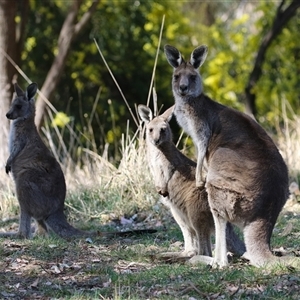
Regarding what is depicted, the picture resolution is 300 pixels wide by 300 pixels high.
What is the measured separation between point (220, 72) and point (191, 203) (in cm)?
1157

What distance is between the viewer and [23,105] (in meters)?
7.47

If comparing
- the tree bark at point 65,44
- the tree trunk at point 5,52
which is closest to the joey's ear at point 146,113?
the tree trunk at point 5,52

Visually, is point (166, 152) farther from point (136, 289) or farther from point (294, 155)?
point (294, 155)

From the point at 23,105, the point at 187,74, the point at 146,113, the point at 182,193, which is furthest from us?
the point at 23,105

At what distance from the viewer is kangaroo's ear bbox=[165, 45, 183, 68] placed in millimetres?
6224

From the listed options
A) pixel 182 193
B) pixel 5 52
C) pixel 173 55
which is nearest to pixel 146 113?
pixel 173 55

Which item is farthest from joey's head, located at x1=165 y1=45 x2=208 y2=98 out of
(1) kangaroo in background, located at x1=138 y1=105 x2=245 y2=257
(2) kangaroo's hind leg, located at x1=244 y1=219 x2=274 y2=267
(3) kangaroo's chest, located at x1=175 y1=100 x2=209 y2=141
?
(2) kangaroo's hind leg, located at x1=244 y1=219 x2=274 y2=267

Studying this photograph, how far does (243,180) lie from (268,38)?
1016 cm

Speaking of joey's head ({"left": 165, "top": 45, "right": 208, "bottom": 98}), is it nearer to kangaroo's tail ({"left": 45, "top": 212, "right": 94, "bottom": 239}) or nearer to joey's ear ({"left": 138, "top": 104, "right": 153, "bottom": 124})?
joey's ear ({"left": 138, "top": 104, "right": 153, "bottom": 124})

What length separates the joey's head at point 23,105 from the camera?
7.40 m

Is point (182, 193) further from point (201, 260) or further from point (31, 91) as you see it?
point (31, 91)

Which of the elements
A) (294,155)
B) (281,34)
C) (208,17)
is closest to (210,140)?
(294,155)

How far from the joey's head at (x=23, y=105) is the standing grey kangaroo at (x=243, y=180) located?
7.17 ft

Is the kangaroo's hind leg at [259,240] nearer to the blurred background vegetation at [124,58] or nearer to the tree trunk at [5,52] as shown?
the tree trunk at [5,52]
